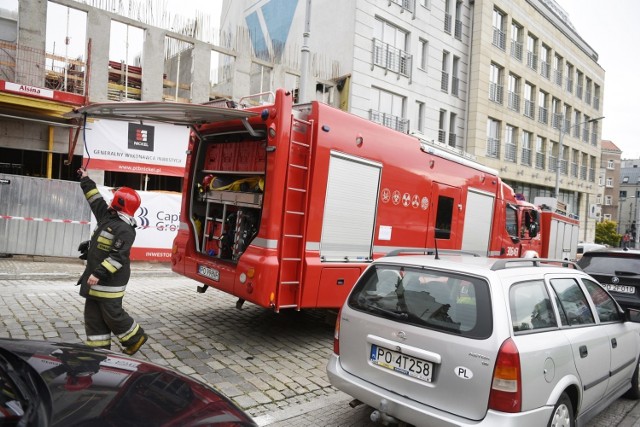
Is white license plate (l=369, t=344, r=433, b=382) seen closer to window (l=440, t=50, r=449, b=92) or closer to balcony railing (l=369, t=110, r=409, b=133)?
balcony railing (l=369, t=110, r=409, b=133)

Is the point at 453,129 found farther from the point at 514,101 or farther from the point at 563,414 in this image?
the point at 563,414

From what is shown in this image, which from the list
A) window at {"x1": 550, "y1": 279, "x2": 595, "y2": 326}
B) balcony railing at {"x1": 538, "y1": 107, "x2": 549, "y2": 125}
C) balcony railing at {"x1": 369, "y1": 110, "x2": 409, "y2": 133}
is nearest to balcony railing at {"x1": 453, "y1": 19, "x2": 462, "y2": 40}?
balcony railing at {"x1": 369, "y1": 110, "x2": 409, "y2": 133}

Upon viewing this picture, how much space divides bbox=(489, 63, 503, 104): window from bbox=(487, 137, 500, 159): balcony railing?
238 centimetres

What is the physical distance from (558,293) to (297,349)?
10.9 ft

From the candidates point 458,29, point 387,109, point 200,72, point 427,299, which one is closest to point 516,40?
point 458,29

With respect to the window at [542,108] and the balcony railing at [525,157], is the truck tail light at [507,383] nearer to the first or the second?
the balcony railing at [525,157]

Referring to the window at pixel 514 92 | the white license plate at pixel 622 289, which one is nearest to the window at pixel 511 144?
the window at pixel 514 92

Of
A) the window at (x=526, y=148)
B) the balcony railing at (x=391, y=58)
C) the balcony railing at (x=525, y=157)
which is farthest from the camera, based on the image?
the window at (x=526, y=148)

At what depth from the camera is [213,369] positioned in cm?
482

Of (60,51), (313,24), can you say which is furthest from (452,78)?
(60,51)

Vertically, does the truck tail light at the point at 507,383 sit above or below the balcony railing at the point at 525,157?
below

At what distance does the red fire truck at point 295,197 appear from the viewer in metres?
5.23

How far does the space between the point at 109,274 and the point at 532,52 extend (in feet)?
105

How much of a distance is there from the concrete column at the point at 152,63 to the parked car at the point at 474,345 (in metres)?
11.8
